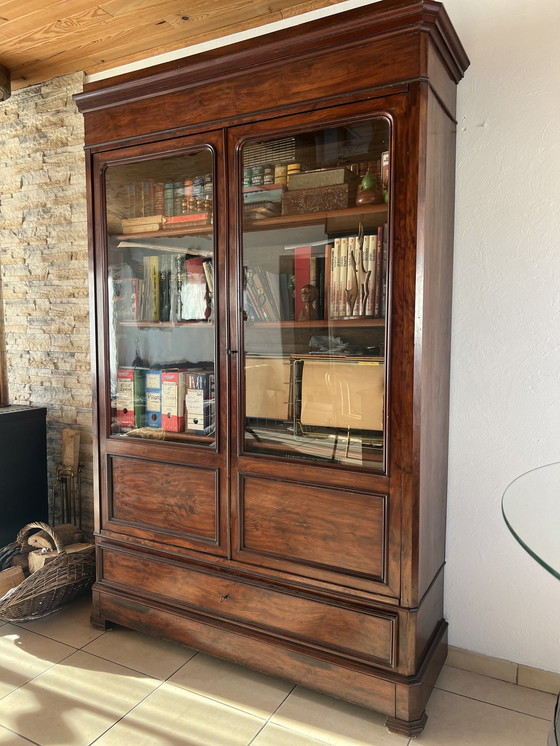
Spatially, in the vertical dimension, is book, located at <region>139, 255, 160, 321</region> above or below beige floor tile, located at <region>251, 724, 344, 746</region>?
above

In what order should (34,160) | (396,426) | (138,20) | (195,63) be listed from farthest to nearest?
(34,160)
(138,20)
(195,63)
(396,426)

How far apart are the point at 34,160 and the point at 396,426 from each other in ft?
8.01

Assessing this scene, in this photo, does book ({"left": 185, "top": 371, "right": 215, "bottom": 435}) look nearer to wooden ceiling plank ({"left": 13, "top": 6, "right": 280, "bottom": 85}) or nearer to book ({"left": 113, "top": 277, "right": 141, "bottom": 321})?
book ({"left": 113, "top": 277, "right": 141, "bottom": 321})

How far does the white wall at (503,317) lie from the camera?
6.02 feet

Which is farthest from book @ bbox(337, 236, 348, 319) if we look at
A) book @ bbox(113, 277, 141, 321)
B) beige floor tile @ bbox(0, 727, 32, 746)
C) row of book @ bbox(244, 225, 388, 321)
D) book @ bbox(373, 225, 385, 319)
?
beige floor tile @ bbox(0, 727, 32, 746)

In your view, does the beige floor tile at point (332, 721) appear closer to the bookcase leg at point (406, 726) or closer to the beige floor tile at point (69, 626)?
the bookcase leg at point (406, 726)

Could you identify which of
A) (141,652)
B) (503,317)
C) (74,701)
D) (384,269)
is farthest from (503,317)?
(74,701)

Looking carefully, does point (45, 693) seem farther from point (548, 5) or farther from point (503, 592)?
point (548, 5)

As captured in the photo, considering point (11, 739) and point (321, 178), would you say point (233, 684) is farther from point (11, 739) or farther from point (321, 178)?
point (321, 178)

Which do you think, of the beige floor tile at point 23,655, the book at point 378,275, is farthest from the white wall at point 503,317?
the beige floor tile at point 23,655

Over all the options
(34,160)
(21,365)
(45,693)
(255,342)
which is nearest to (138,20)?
(34,160)

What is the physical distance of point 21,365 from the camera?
3062 mm

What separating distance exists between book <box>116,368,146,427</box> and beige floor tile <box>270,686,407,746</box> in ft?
3.88

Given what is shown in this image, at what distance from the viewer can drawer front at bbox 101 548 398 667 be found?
5.79 feet
